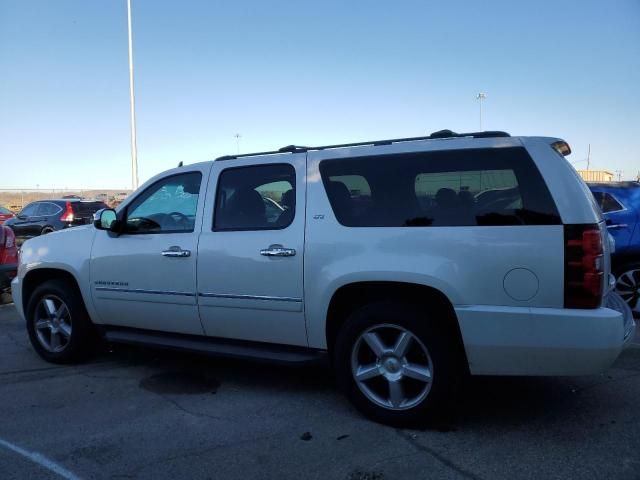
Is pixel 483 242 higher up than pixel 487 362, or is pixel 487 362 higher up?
pixel 483 242

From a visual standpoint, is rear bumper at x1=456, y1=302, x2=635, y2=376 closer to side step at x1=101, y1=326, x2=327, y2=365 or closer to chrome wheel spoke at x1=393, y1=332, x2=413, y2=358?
chrome wheel spoke at x1=393, y1=332, x2=413, y2=358

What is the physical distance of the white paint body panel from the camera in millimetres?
Result: 3166

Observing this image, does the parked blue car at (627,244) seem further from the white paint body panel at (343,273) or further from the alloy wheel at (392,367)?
the alloy wheel at (392,367)

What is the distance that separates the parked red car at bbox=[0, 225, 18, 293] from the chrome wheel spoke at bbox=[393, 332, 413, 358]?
627 centimetres

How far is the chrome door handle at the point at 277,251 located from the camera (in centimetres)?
387

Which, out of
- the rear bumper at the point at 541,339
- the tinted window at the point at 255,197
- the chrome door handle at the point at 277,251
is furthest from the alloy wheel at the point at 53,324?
the rear bumper at the point at 541,339

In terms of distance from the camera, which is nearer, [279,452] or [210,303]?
[279,452]

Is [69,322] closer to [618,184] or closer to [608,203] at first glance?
[608,203]

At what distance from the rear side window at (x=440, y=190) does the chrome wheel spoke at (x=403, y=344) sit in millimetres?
713

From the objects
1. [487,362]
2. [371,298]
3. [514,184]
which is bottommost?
[487,362]

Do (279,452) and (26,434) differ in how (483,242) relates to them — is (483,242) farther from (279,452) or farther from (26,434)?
(26,434)

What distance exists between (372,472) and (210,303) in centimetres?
183

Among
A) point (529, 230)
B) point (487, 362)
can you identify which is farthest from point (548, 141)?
point (487, 362)

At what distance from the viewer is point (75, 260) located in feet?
16.5
